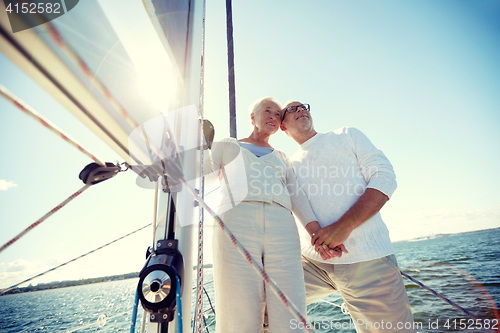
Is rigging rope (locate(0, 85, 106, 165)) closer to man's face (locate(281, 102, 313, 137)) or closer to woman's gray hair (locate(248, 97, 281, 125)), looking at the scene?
woman's gray hair (locate(248, 97, 281, 125))

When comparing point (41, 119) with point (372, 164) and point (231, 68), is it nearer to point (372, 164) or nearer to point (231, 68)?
point (372, 164)

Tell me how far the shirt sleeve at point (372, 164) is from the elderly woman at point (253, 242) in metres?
0.52

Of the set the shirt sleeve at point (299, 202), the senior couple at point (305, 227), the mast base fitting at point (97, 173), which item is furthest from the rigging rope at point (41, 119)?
the shirt sleeve at point (299, 202)

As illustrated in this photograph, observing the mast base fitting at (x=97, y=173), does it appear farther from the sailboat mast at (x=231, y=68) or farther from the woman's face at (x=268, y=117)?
the sailboat mast at (x=231, y=68)

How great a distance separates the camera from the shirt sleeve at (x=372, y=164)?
1.27 meters

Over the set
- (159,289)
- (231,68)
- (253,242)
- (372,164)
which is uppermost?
(231,68)

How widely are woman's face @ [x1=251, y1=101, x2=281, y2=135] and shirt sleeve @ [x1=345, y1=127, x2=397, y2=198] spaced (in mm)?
480

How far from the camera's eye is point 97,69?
0.37 metres

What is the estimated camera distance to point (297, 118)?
1635 mm

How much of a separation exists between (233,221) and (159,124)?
570 mm

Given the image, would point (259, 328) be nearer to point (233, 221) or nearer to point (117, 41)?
point (233, 221)

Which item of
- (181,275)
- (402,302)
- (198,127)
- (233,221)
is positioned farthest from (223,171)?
(402,302)

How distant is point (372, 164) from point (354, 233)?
1.33 feet

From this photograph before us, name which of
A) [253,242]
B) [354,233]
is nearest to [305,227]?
[354,233]
